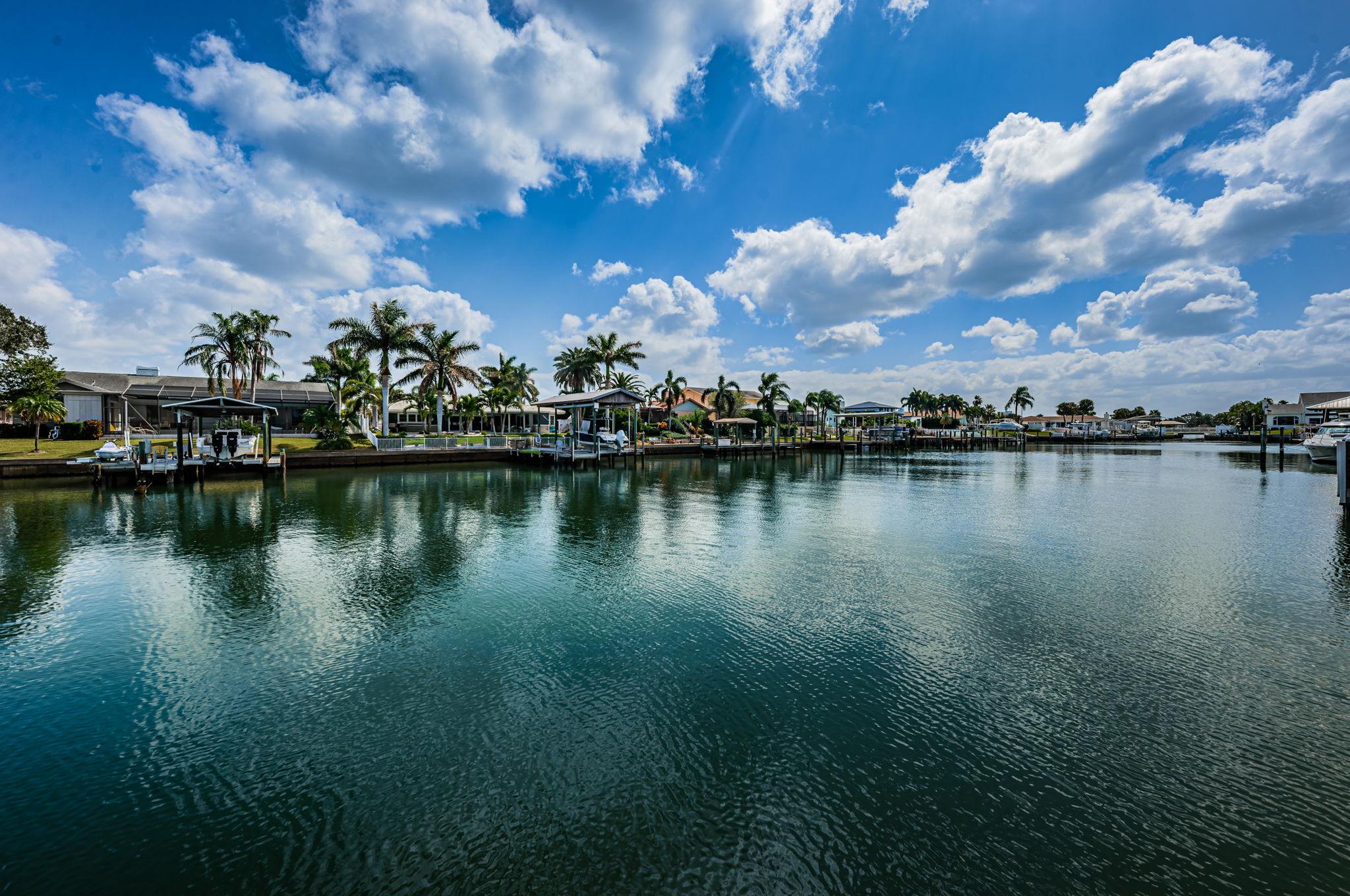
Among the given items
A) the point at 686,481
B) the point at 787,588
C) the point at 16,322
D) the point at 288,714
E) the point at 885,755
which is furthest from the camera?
the point at 16,322

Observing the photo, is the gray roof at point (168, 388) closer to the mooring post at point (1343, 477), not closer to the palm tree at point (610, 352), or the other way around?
the palm tree at point (610, 352)

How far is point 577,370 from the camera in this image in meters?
66.6

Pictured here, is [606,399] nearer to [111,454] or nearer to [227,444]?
[227,444]

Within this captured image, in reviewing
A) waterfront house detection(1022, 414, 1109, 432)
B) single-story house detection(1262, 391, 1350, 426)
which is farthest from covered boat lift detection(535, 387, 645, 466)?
waterfront house detection(1022, 414, 1109, 432)

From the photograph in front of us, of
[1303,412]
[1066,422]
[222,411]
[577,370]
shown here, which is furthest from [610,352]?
[1066,422]

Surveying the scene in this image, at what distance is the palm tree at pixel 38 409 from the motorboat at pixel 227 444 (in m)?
10.4

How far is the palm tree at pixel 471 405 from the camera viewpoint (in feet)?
208

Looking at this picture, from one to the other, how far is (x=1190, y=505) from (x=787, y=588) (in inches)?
1043

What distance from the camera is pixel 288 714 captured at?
6977 mm

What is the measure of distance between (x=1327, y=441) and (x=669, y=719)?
58.4 m

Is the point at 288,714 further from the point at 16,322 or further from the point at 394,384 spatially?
the point at 16,322

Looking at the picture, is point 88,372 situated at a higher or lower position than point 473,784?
higher

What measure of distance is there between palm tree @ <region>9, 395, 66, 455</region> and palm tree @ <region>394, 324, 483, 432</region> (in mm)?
21498

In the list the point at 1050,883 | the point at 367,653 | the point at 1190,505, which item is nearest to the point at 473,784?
the point at 367,653
